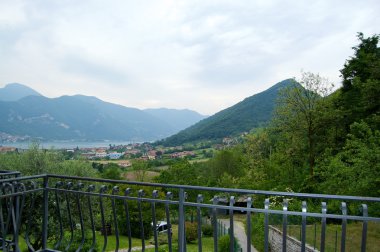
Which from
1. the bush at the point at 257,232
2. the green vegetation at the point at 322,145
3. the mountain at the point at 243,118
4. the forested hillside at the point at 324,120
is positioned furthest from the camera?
the mountain at the point at 243,118

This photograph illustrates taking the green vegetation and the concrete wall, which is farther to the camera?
the concrete wall

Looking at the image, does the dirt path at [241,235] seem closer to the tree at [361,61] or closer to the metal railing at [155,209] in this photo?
the tree at [361,61]

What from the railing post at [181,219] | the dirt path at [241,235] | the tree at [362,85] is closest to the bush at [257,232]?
the dirt path at [241,235]

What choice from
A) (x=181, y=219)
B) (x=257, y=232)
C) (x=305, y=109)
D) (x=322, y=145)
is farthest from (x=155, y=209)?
(x=322, y=145)

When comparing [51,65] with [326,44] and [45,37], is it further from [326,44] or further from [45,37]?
[326,44]

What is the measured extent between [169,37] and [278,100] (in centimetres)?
1191

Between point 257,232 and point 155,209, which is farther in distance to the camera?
point 257,232

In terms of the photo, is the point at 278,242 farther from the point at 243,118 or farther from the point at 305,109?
the point at 243,118

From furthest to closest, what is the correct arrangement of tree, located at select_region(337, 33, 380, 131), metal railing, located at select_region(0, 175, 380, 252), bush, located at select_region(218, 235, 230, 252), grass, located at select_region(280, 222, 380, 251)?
1. tree, located at select_region(337, 33, 380, 131)
2. bush, located at select_region(218, 235, 230, 252)
3. grass, located at select_region(280, 222, 380, 251)
4. metal railing, located at select_region(0, 175, 380, 252)

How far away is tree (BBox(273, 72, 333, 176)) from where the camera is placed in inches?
960

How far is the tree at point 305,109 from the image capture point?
2438 cm

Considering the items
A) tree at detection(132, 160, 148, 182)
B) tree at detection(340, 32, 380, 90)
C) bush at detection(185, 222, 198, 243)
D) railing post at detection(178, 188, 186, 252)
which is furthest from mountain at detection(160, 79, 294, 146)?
railing post at detection(178, 188, 186, 252)

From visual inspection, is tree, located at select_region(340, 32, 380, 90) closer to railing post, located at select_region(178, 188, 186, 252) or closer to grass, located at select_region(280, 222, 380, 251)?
grass, located at select_region(280, 222, 380, 251)

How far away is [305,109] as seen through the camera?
2447cm
